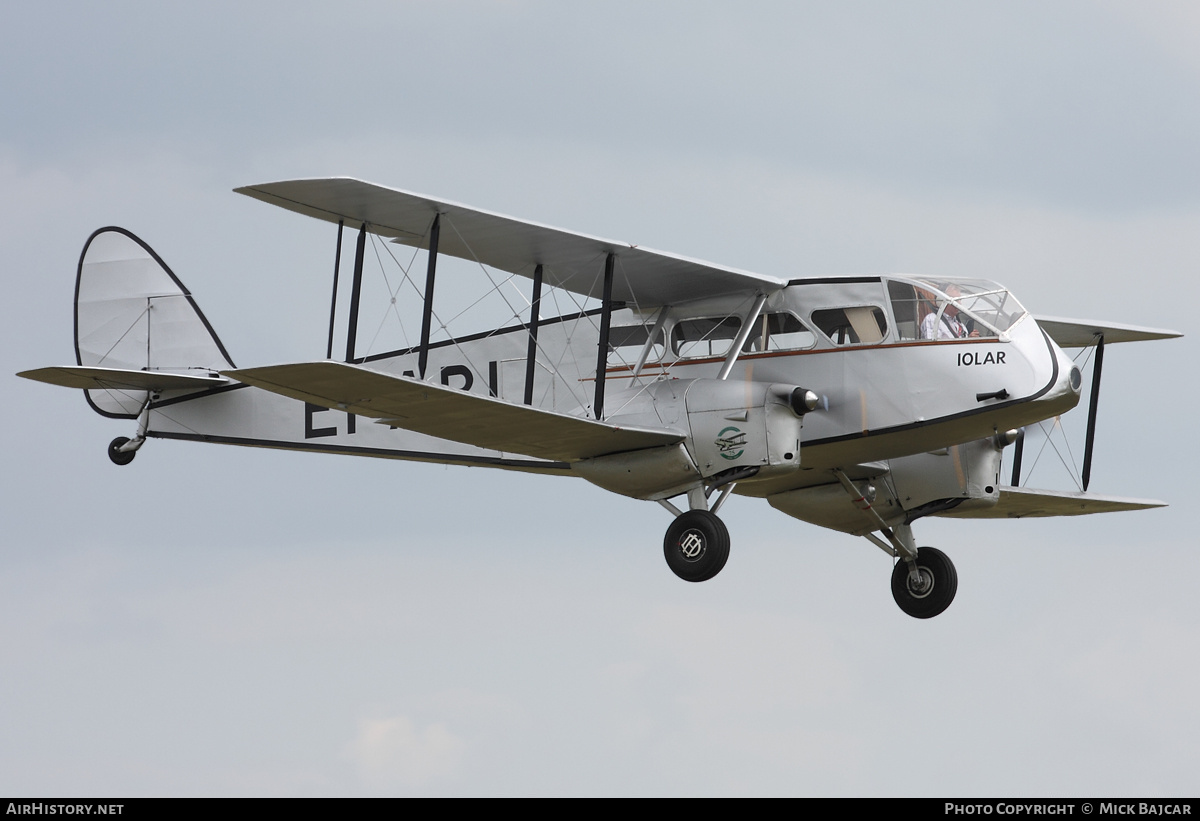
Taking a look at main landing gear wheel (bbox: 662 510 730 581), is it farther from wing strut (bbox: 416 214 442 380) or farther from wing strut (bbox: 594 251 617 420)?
wing strut (bbox: 416 214 442 380)

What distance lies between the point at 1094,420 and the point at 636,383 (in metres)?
6.77

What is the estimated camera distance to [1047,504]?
2344cm

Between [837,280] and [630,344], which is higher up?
[837,280]

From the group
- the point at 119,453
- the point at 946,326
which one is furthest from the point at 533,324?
the point at 119,453

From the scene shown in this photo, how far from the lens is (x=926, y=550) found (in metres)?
22.4

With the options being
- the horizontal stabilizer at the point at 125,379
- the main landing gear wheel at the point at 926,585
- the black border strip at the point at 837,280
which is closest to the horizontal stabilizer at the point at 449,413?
the black border strip at the point at 837,280

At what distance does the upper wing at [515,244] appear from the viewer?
724 inches

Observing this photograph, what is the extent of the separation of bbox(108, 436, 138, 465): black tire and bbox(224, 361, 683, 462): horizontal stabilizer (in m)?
6.34

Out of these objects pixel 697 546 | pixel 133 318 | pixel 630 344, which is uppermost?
pixel 630 344

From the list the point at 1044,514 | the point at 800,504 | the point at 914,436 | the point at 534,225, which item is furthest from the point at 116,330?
the point at 1044,514

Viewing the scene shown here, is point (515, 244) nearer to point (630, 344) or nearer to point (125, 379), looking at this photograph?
point (630, 344)

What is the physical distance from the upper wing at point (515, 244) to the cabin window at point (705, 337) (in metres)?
0.35

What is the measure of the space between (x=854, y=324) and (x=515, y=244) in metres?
3.94

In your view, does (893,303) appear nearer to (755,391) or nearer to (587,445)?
(755,391)
